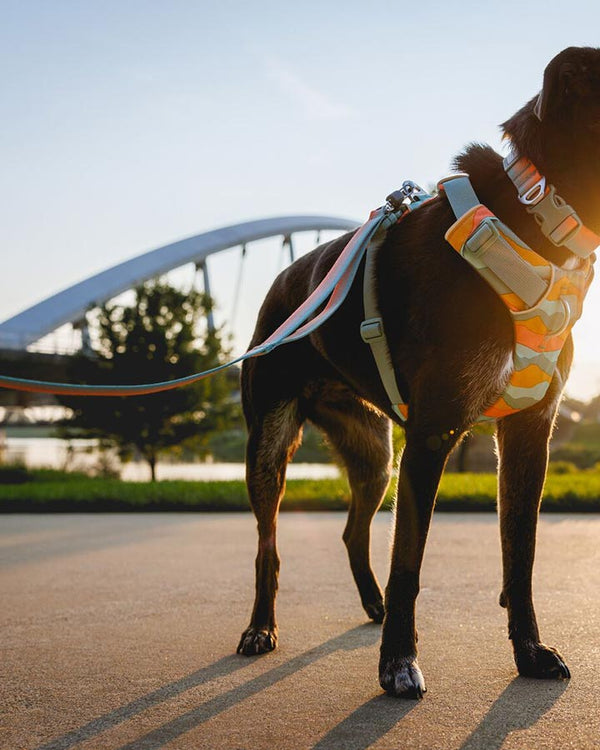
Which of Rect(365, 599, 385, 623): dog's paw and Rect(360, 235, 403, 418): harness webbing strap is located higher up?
Rect(360, 235, 403, 418): harness webbing strap

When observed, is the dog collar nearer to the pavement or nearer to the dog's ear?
the dog's ear

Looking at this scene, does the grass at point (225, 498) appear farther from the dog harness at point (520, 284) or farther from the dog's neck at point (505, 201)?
the dog's neck at point (505, 201)

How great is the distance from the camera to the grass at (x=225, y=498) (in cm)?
926

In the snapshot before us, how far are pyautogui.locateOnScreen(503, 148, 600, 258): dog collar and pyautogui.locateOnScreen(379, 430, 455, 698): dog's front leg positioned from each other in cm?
74

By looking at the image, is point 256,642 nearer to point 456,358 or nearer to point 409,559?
point 409,559

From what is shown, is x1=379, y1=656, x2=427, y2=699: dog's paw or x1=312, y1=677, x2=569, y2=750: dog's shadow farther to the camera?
x1=379, y1=656, x2=427, y2=699: dog's paw

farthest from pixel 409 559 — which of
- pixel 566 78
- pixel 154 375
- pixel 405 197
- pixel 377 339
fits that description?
pixel 154 375

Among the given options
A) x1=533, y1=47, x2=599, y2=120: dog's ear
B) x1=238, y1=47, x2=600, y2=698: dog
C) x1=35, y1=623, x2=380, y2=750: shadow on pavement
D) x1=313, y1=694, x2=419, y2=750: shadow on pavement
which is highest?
x1=533, y1=47, x2=599, y2=120: dog's ear

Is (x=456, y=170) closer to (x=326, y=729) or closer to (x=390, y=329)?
(x=390, y=329)

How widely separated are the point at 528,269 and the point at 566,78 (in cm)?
59

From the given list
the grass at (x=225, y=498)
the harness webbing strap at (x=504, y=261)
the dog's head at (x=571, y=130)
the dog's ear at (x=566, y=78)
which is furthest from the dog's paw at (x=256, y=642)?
the grass at (x=225, y=498)

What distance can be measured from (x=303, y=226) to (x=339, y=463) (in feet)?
103

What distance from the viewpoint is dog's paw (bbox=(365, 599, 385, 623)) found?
3779mm

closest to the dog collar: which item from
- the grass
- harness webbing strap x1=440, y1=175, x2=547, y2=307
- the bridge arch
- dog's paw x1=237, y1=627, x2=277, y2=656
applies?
harness webbing strap x1=440, y1=175, x2=547, y2=307
